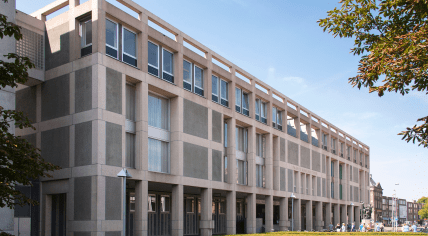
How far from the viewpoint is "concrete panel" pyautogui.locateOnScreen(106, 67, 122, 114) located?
26094mm

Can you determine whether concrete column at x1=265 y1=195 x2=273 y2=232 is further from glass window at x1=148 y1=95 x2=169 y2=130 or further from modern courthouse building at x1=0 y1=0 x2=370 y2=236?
glass window at x1=148 y1=95 x2=169 y2=130

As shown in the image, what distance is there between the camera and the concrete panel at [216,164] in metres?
35.4

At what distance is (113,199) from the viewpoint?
25.5m

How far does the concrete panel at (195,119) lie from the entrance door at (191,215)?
378 inches

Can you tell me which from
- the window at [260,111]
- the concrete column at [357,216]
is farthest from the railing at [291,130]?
the concrete column at [357,216]

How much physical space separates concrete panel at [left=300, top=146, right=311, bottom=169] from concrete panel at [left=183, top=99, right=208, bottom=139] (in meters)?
21.9

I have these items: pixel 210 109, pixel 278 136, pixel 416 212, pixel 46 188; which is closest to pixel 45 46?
pixel 46 188

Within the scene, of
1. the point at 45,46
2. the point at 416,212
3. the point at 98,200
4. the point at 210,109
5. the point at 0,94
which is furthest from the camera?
the point at 416,212

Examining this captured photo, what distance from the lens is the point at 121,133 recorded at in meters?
26.6

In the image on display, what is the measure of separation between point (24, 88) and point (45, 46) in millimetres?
3382

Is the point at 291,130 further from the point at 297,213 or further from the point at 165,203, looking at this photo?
the point at 165,203

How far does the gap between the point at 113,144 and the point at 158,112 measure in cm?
607

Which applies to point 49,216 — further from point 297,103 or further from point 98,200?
point 297,103

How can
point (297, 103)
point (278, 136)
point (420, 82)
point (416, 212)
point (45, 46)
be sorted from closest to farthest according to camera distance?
point (420, 82)
point (45, 46)
point (278, 136)
point (297, 103)
point (416, 212)
